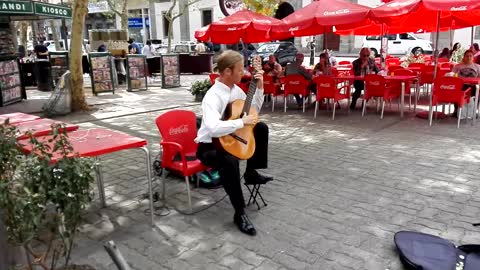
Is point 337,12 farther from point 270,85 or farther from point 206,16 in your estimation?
point 206,16

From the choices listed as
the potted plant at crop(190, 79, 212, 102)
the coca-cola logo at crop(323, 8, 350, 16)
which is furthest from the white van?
the coca-cola logo at crop(323, 8, 350, 16)

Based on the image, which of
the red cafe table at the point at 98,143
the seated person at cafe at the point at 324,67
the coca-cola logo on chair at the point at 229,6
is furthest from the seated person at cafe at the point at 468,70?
the red cafe table at the point at 98,143

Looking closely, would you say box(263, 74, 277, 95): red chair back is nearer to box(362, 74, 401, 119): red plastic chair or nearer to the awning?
box(362, 74, 401, 119): red plastic chair

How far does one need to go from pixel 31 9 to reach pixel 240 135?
8.58 meters

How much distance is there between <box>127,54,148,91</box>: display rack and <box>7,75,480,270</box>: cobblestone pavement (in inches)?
304

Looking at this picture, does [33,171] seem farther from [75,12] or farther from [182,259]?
[75,12]

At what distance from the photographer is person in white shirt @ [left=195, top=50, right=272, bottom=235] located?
3.62 m

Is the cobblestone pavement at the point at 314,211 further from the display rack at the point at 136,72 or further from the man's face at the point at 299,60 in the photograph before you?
the display rack at the point at 136,72

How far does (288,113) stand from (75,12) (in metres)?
5.33

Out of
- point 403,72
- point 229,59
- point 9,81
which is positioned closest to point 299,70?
point 403,72

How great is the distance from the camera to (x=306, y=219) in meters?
3.92

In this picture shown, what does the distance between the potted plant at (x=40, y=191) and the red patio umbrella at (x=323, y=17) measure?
6814 mm

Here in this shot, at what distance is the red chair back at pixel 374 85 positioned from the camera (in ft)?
27.4

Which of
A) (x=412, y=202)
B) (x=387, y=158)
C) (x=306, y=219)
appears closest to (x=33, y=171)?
(x=306, y=219)
